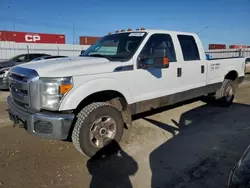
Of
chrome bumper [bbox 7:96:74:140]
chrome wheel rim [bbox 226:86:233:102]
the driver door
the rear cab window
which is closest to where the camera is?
chrome bumper [bbox 7:96:74:140]

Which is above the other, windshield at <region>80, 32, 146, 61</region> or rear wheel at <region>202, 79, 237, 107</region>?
windshield at <region>80, 32, 146, 61</region>

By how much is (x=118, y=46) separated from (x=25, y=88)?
1.95 m

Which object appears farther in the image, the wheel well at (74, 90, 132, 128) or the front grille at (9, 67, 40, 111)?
the wheel well at (74, 90, 132, 128)

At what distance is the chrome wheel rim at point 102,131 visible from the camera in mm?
3317

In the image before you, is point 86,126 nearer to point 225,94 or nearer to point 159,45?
point 159,45

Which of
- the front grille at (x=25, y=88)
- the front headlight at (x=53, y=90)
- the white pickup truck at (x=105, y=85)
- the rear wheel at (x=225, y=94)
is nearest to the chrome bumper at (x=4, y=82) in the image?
the white pickup truck at (x=105, y=85)

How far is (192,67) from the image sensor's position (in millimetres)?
4844

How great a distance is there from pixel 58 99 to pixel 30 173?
3.57ft

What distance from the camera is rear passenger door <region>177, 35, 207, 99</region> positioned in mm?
4723

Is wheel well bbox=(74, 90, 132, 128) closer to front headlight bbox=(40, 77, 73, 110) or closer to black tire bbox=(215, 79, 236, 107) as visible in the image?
front headlight bbox=(40, 77, 73, 110)

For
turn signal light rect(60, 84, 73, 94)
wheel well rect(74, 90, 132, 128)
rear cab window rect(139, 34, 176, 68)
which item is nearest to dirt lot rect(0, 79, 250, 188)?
wheel well rect(74, 90, 132, 128)

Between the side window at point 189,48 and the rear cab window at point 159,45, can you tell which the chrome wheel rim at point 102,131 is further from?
the side window at point 189,48

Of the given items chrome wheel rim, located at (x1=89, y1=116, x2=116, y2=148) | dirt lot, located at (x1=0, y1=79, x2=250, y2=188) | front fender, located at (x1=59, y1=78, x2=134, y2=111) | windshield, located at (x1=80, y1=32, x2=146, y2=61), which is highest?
windshield, located at (x1=80, y1=32, x2=146, y2=61)

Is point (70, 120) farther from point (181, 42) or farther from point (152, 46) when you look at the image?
point (181, 42)
